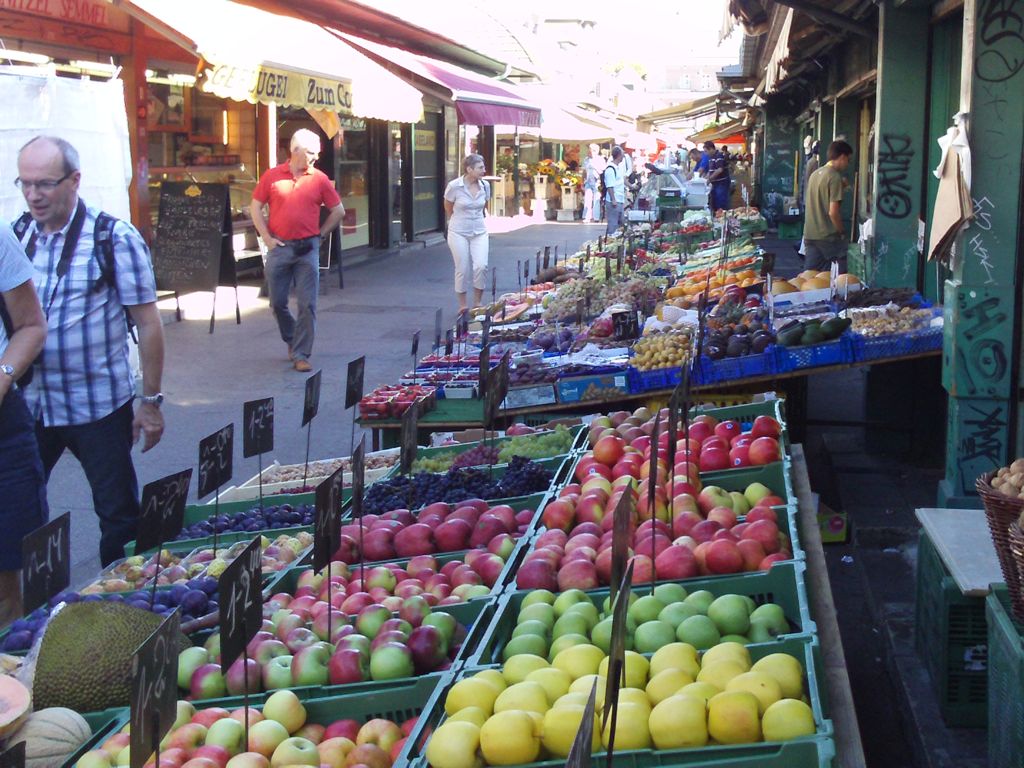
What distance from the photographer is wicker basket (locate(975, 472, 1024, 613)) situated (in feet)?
11.2

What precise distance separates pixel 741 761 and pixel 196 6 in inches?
401

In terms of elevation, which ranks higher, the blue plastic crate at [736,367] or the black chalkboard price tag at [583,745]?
the black chalkboard price tag at [583,745]

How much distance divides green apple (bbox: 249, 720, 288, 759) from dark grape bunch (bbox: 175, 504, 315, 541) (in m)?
2.15

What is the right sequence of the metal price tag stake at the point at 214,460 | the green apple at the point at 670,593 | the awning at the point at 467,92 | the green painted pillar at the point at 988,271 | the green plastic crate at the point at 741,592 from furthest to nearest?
the awning at the point at 467,92
the green painted pillar at the point at 988,271
the metal price tag stake at the point at 214,460
the green apple at the point at 670,593
the green plastic crate at the point at 741,592

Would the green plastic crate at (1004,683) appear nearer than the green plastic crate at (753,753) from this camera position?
No

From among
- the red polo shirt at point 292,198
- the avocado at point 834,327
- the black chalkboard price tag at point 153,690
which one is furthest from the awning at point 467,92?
the black chalkboard price tag at point 153,690

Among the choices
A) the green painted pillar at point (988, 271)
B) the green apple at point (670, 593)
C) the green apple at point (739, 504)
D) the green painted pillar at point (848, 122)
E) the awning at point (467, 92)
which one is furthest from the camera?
the green painted pillar at point (848, 122)

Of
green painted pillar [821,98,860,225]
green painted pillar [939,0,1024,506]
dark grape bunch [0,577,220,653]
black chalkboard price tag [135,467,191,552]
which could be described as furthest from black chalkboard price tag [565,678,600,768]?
green painted pillar [821,98,860,225]

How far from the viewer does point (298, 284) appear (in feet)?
35.2

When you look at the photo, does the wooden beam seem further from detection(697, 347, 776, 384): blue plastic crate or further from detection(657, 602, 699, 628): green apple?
detection(657, 602, 699, 628): green apple

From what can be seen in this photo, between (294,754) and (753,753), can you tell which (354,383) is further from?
(753,753)

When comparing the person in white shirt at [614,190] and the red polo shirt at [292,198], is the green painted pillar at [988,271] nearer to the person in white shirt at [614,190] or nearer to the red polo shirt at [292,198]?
the red polo shirt at [292,198]

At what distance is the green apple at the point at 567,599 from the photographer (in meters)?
3.47

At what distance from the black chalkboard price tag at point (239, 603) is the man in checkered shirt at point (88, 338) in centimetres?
199
